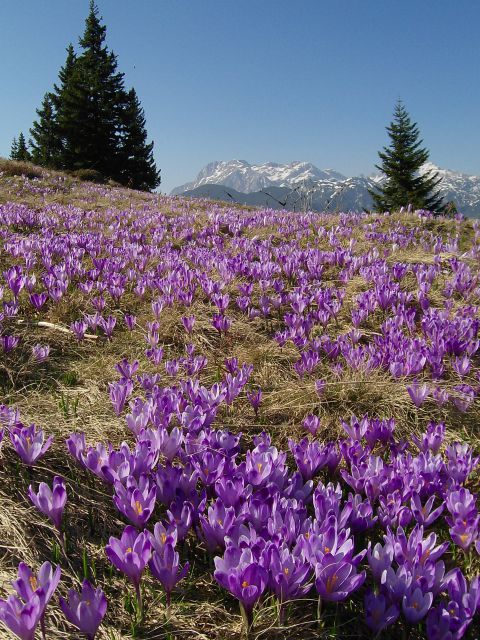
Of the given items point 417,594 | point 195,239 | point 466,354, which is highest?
point 195,239

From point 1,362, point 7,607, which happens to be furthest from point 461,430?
point 1,362

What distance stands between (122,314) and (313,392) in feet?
8.02

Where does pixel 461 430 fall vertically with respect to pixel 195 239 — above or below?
below

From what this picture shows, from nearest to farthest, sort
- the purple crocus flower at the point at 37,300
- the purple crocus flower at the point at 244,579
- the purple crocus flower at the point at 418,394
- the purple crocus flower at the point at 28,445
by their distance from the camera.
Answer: the purple crocus flower at the point at 244,579 → the purple crocus flower at the point at 28,445 → the purple crocus flower at the point at 418,394 → the purple crocus flower at the point at 37,300

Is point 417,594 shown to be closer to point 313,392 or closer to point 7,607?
point 7,607

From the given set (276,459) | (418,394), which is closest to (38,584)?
(276,459)

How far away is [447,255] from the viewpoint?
22.4 ft

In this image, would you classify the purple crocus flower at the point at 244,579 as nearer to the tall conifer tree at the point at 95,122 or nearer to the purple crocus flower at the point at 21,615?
the purple crocus flower at the point at 21,615

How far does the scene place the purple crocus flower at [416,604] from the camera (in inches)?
59.4

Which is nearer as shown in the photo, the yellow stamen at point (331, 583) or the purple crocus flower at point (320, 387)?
the yellow stamen at point (331, 583)

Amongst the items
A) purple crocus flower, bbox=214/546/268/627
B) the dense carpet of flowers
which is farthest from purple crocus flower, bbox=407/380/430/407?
purple crocus flower, bbox=214/546/268/627

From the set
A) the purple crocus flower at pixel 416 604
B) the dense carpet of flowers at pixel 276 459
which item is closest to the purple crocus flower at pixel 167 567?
the dense carpet of flowers at pixel 276 459

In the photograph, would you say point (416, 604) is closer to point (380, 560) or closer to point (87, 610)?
point (380, 560)

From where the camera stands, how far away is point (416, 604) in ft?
5.08
